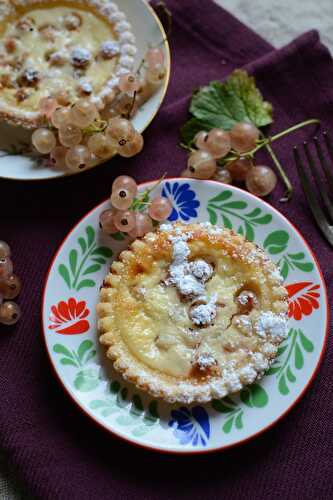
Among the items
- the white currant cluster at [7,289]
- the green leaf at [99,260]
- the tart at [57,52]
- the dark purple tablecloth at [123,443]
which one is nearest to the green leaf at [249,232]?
the dark purple tablecloth at [123,443]

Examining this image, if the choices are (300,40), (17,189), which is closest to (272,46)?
(300,40)

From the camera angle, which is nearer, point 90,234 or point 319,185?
point 90,234

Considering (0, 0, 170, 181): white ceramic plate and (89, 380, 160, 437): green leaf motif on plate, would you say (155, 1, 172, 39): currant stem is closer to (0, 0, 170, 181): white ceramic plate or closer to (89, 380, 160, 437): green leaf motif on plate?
(0, 0, 170, 181): white ceramic plate

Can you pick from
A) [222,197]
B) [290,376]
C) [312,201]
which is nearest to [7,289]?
[222,197]

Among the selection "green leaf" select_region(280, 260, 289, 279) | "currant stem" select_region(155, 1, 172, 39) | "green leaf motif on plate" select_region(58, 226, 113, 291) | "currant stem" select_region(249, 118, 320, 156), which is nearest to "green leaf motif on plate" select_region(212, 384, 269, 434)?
"green leaf" select_region(280, 260, 289, 279)

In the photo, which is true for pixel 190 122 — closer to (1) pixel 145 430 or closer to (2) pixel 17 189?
(2) pixel 17 189

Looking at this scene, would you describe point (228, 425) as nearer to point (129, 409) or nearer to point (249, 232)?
point (129, 409)

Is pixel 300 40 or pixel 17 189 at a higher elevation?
pixel 300 40
